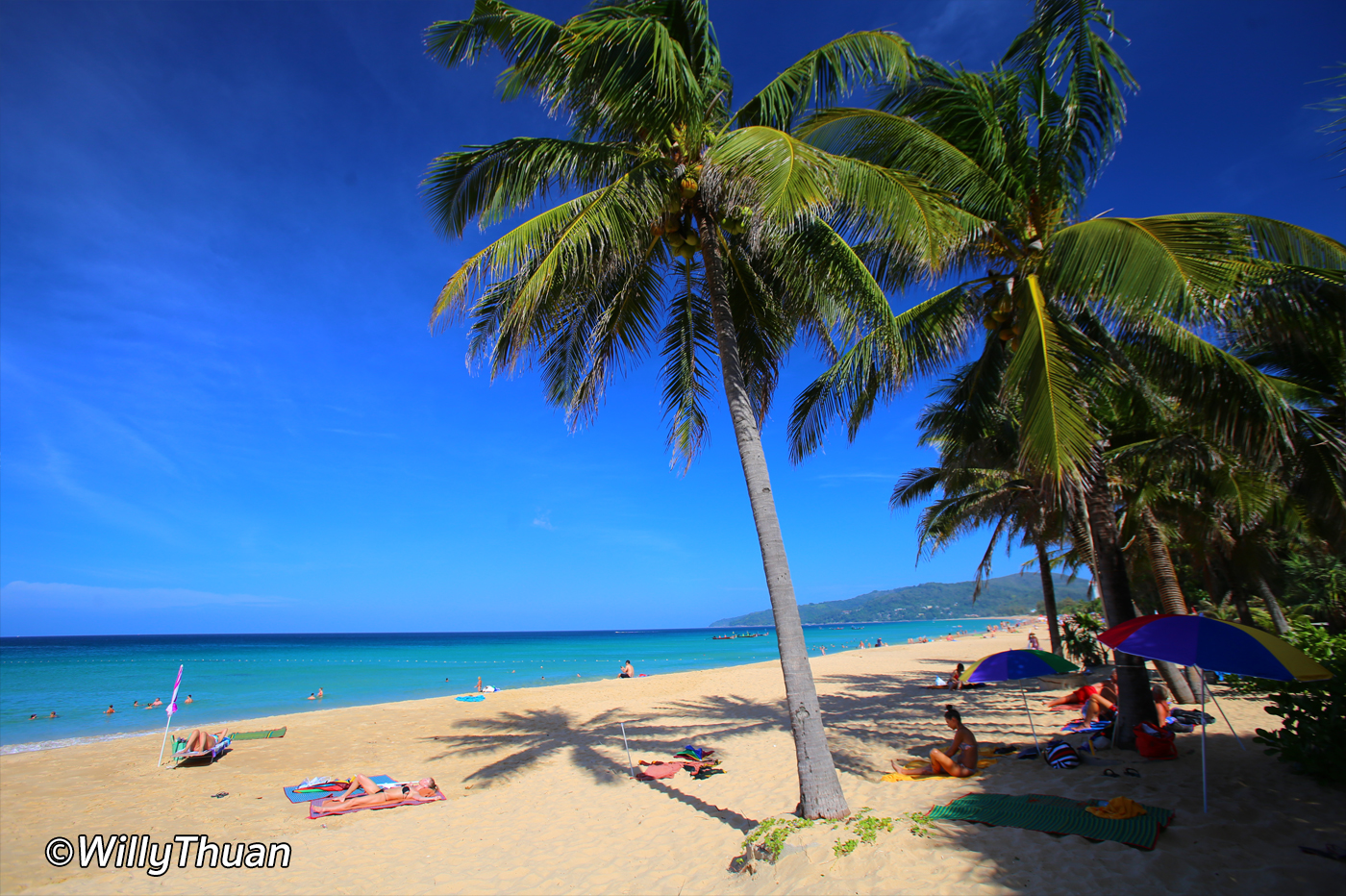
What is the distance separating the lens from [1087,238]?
237 inches

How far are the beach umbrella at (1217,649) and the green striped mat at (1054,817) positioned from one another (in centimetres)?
61

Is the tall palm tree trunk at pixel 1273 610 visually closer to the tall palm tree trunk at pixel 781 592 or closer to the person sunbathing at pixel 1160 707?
the person sunbathing at pixel 1160 707

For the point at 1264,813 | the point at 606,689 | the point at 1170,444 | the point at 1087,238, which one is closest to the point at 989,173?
the point at 1087,238

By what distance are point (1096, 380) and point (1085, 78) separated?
349 centimetres

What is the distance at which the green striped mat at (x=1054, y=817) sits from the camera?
4.58 meters

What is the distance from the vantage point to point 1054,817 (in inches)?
197

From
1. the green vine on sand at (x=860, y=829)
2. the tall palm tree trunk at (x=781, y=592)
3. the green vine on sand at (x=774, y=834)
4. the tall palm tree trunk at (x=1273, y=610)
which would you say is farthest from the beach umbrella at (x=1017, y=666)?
the tall palm tree trunk at (x=1273, y=610)

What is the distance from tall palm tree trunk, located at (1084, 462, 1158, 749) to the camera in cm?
720

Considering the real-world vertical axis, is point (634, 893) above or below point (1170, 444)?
below

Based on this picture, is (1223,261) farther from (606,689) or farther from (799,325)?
(606,689)

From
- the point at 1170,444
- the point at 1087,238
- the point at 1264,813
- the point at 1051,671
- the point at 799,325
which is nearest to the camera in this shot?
the point at 1264,813

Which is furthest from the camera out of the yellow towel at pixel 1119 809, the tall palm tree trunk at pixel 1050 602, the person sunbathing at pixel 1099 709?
the tall palm tree trunk at pixel 1050 602

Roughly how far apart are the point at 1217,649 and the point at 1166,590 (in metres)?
6.90

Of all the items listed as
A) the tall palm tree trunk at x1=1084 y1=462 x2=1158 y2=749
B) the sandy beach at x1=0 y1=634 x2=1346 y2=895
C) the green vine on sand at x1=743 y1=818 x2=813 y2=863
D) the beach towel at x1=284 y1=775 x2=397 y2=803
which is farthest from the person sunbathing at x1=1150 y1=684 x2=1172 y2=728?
the beach towel at x1=284 y1=775 x2=397 y2=803
